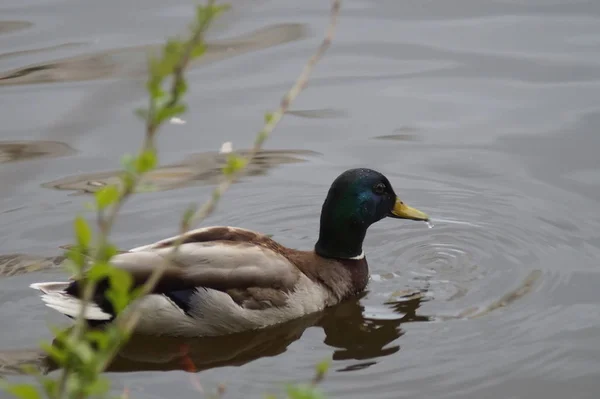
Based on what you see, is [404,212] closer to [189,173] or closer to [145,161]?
[189,173]

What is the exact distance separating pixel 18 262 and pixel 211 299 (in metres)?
1.47

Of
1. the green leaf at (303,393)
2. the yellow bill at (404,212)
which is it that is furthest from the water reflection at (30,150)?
the green leaf at (303,393)

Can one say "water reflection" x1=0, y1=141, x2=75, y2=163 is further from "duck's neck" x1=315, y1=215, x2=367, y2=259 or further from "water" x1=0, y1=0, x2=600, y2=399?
"duck's neck" x1=315, y1=215, x2=367, y2=259

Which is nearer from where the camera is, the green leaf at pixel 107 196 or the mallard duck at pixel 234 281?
the green leaf at pixel 107 196

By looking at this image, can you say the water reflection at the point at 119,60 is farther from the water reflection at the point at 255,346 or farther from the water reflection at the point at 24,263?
the water reflection at the point at 255,346

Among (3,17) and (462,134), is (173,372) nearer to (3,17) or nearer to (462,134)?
(462,134)

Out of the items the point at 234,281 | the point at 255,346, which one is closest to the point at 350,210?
the point at 234,281

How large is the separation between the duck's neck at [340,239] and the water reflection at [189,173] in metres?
1.33

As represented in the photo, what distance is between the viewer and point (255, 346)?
19.6 feet

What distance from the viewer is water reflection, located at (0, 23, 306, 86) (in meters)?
9.58

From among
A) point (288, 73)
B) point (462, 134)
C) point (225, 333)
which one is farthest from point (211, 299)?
point (288, 73)

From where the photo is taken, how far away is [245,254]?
19.9 ft

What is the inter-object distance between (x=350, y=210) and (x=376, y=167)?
1396 millimetres

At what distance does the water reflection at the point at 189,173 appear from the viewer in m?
7.74
